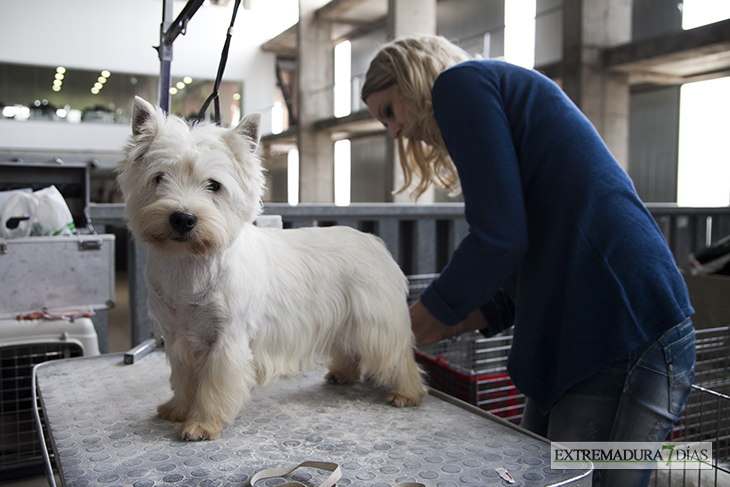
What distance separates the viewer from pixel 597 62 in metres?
7.12

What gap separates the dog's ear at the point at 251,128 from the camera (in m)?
1.15

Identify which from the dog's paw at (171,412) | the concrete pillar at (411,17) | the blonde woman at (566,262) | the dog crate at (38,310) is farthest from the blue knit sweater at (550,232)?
the concrete pillar at (411,17)

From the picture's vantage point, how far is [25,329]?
1.90 m

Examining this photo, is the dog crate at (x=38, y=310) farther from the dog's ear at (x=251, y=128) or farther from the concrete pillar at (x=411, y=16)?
the concrete pillar at (x=411, y=16)

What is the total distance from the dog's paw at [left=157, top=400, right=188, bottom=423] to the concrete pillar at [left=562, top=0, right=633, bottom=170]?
22.6 ft

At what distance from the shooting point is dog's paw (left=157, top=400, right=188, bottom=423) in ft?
3.89

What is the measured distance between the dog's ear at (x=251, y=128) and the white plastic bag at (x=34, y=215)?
51.4 inches

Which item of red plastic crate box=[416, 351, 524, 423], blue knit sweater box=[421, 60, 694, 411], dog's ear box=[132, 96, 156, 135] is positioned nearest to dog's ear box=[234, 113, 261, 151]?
dog's ear box=[132, 96, 156, 135]

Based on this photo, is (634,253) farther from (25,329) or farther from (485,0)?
(485,0)

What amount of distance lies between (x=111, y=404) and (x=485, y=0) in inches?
420

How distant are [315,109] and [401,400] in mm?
12850

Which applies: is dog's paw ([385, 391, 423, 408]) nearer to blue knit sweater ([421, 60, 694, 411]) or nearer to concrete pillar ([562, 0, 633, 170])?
blue knit sweater ([421, 60, 694, 411])

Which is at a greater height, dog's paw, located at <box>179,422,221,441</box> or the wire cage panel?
dog's paw, located at <box>179,422,221,441</box>

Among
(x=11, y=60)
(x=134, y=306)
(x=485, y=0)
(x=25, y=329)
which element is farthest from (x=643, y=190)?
(x=11, y=60)
